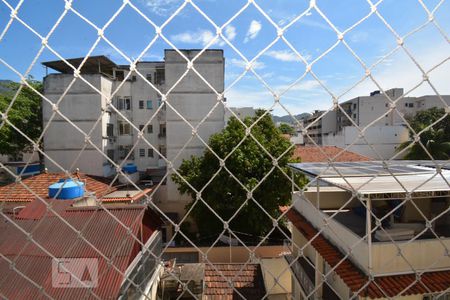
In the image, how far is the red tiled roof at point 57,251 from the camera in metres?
2.18

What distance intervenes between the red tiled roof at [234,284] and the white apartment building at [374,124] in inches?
168

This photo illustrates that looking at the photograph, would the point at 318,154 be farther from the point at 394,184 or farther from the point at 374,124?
the point at 394,184

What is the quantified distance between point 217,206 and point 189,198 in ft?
6.66

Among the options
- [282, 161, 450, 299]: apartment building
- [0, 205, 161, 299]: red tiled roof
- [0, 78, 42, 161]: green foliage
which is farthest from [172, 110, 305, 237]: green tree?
[0, 78, 42, 161]: green foliage

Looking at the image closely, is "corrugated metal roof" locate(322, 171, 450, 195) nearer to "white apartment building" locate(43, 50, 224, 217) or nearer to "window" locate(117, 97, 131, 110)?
"white apartment building" locate(43, 50, 224, 217)

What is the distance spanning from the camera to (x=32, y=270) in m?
2.21

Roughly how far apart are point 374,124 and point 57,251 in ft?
25.2

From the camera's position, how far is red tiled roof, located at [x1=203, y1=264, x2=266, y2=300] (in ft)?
13.2

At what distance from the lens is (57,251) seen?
8.14ft

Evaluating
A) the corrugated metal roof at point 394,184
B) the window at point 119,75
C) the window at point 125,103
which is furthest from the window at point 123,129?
the corrugated metal roof at point 394,184

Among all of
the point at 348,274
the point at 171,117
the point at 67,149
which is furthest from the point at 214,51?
the point at 348,274

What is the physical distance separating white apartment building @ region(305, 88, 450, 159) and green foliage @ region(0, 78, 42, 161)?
8246mm

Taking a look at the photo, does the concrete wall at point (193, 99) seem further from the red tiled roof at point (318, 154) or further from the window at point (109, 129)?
the red tiled roof at point (318, 154)

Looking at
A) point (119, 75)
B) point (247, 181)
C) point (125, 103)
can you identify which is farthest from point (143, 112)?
point (247, 181)
